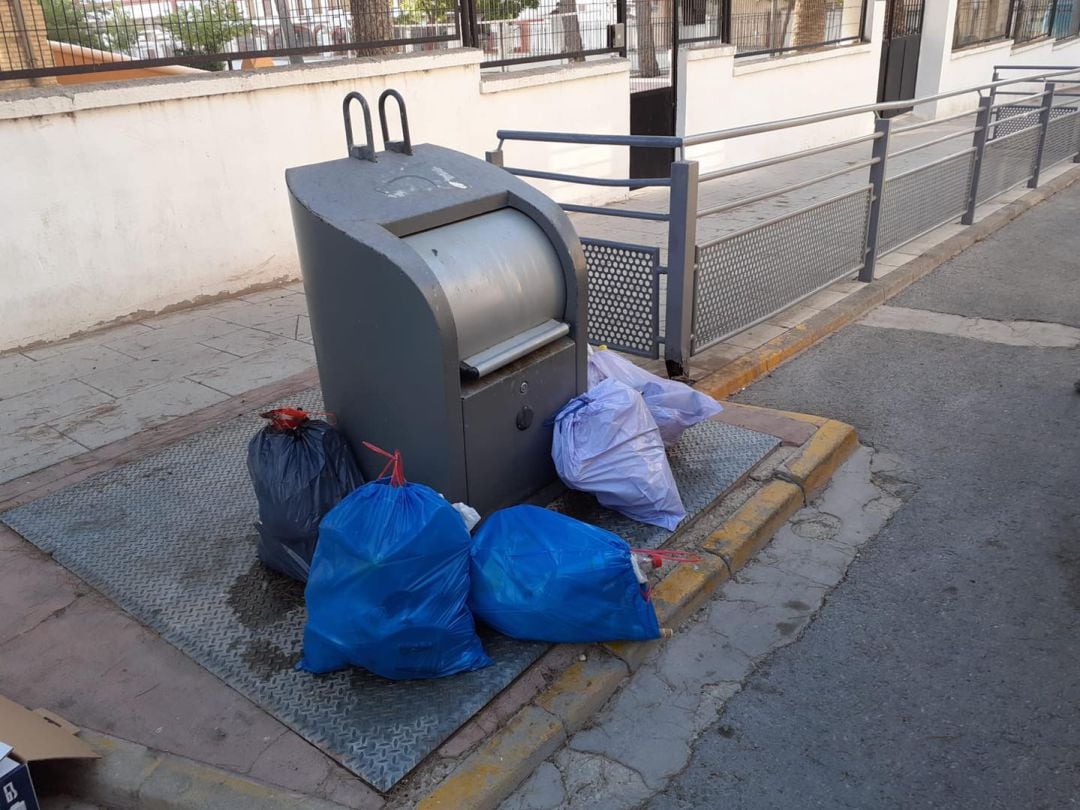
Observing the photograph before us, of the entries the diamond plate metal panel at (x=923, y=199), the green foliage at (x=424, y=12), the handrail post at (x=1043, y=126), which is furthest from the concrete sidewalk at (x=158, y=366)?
the handrail post at (x=1043, y=126)

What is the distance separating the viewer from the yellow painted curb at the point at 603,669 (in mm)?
2326

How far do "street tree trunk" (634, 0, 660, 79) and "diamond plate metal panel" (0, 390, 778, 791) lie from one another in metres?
7.21

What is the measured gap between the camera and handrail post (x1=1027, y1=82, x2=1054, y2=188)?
8836 mm

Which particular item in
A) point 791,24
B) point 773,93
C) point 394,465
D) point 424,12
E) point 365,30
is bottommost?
point 394,465

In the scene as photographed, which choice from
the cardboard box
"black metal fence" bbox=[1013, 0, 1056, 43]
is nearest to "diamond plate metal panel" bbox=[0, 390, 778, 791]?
the cardboard box

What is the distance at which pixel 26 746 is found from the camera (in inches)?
88.1

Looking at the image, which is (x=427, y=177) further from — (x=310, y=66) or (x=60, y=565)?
(x=310, y=66)

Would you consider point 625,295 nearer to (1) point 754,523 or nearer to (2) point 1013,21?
(1) point 754,523

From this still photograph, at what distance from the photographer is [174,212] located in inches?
243

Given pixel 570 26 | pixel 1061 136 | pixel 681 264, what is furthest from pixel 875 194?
pixel 1061 136

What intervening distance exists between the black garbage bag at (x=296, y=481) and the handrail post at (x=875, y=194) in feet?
14.5

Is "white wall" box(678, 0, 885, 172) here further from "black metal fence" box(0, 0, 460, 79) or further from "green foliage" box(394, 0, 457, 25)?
"black metal fence" box(0, 0, 460, 79)

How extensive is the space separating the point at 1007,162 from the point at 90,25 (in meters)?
8.03

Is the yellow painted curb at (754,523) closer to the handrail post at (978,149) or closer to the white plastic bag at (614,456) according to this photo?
the white plastic bag at (614,456)
